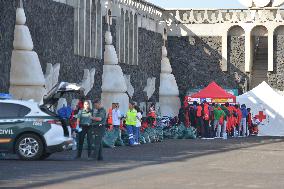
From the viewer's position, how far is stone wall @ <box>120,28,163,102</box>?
55403mm

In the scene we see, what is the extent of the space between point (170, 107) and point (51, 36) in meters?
19.4

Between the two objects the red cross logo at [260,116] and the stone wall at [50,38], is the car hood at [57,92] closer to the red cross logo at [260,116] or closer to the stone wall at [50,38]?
the stone wall at [50,38]

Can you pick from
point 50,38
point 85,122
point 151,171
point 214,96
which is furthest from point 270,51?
point 151,171

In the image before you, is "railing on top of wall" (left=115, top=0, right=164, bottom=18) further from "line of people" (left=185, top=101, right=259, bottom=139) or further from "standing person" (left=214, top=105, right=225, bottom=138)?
"standing person" (left=214, top=105, right=225, bottom=138)

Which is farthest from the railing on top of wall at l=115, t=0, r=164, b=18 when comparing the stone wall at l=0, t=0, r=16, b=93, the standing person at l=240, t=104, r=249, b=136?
the stone wall at l=0, t=0, r=16, b=93

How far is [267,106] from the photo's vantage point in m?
50.2

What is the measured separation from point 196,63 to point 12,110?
3889 cm

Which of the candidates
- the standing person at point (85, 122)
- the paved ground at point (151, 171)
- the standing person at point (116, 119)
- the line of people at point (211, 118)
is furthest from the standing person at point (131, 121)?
the line of people at point (211, 118)

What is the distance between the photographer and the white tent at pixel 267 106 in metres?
50.0

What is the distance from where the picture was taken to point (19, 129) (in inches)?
990

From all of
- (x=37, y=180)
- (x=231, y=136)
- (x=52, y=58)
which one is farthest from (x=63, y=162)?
(x=231, y=136)

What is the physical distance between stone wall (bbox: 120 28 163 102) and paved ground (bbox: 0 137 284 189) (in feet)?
85.1

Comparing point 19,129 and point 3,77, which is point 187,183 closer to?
point 19,129

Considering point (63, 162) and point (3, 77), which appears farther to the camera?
point (3, 77)
